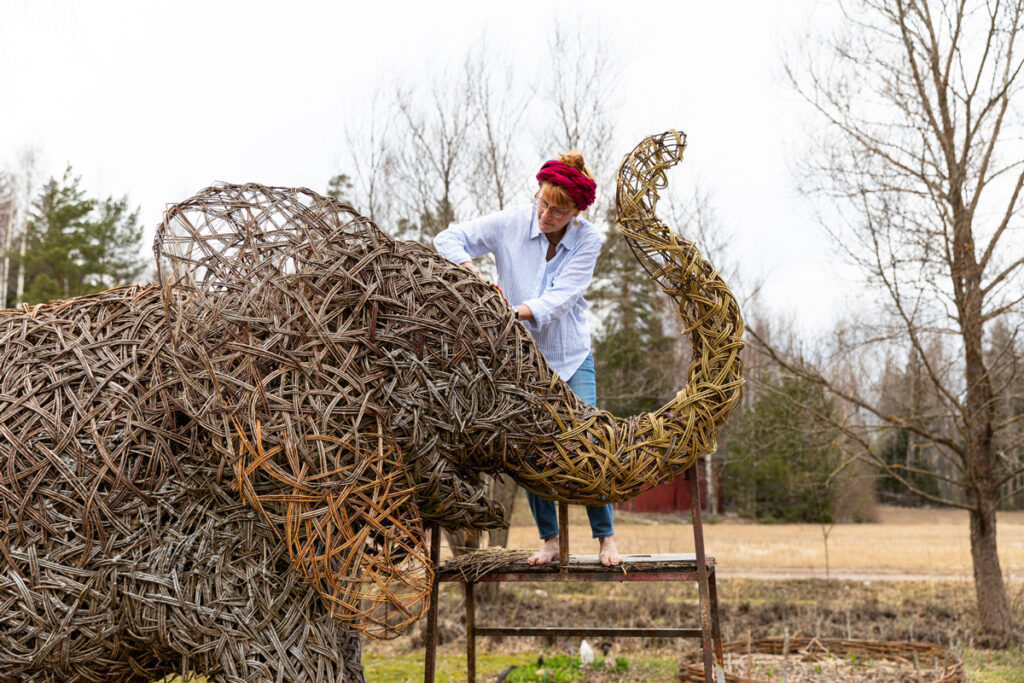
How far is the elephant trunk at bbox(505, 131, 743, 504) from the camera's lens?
128 inches

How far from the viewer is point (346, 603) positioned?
106 inches

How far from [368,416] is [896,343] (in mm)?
7344

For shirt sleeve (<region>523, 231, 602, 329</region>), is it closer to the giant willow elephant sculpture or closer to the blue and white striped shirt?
the blue and white striped shirt

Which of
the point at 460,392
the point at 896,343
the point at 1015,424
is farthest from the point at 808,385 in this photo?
the point at 460,392

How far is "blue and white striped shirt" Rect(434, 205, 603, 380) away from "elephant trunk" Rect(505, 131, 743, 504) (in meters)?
0.33

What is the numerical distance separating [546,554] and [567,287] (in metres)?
1.35

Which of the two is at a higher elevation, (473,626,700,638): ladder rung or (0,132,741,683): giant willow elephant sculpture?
(0,132,741,683): giant willow elephant sculpture

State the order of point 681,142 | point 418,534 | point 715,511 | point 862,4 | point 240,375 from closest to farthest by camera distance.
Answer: point 240,375
point 418,534
point 681,142
point 862,4
point 715,511

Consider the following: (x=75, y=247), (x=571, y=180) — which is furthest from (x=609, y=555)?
(x=75, y=247)

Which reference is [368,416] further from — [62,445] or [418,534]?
[62,445]

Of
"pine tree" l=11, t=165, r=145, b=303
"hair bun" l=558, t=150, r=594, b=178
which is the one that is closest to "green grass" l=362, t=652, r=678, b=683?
"hair bun" l=558, t=150, r=594, b=178

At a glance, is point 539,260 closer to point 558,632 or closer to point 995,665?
point 558,632

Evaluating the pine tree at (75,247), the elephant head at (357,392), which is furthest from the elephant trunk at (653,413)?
the pine tree at (75,247)

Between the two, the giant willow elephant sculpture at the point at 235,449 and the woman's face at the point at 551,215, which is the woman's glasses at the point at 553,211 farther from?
the giant willow elephant sculpture at the point at 235,449
